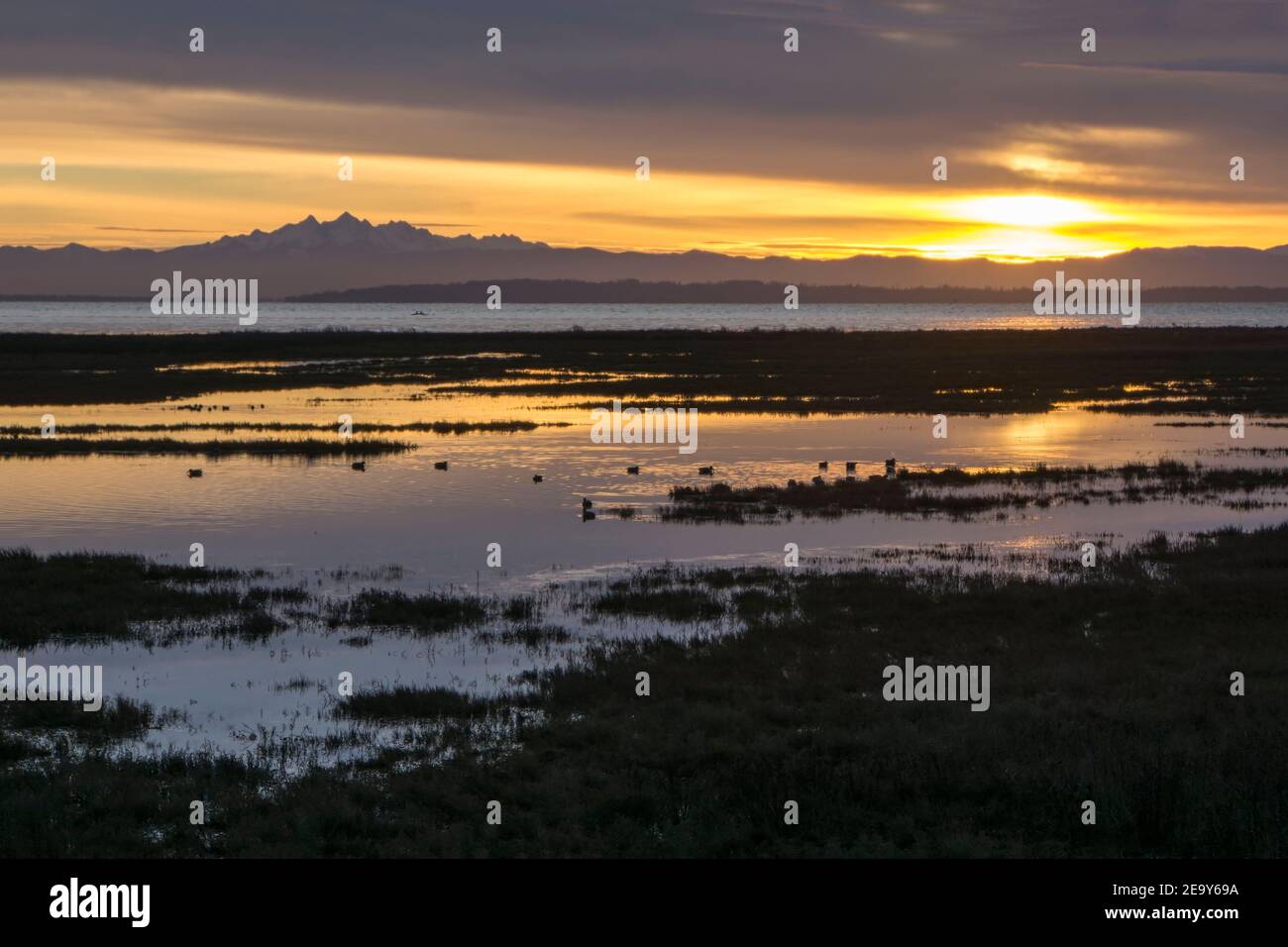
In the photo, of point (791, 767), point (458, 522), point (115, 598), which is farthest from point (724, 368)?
point (791, 767)

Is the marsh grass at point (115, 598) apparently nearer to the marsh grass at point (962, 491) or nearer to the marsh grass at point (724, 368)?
the marsh grass at point (962, 491)

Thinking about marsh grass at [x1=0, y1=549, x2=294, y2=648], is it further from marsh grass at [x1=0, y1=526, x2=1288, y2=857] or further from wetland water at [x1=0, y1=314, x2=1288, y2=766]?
marsh grass at [x1=0, y1=526, x2=1288, y2=857]

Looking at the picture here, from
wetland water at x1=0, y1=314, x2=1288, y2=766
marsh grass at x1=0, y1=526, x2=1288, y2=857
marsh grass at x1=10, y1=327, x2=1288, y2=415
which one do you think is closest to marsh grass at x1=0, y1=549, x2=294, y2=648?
wetland water at x1=0, y1=314, x2=1288, y2=766

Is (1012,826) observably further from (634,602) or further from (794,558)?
(794,558)

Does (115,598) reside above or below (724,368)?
below

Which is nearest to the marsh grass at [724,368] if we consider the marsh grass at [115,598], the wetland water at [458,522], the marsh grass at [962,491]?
the wetland water at [458,522]

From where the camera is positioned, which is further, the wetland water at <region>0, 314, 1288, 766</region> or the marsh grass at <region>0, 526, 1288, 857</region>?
the wetland water at <region>0, 314, 1288, 766</region>

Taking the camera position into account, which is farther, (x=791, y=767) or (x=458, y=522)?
(x=458, y=522)

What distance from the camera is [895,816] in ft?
36.0

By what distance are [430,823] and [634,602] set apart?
9.56 meters

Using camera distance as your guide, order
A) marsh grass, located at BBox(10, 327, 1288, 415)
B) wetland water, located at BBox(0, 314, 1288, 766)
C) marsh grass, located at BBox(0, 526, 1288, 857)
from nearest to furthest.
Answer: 1. marsh grass, located at BBox(0, 526, 1288, 857)
2. wetland water, located at BBox(0, 314, 1288, 766)
3. marsh grass, located at BBox(10, 327, 1288, 415)

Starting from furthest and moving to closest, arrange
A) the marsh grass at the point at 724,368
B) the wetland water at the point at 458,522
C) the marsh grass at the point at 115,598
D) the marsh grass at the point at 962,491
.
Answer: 1. the marsh grass at the point at 724,368
2. the marsh grass at the point at 962,491
3. the marsh grass at the point at 115,598
4. the wetland water at the point at 458,522

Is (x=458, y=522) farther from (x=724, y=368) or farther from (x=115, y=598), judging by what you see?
(x=724, y=368)
